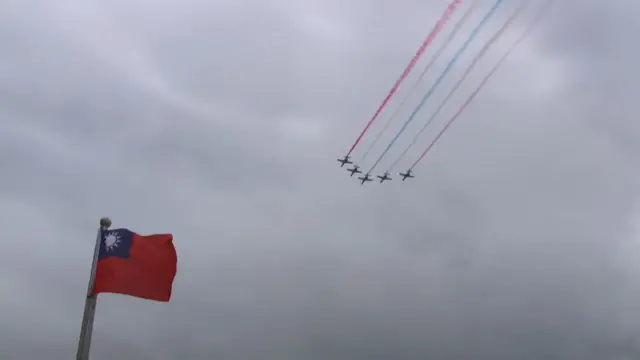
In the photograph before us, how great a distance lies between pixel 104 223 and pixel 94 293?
2003 mm

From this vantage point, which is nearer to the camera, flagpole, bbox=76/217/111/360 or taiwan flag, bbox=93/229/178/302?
flagpole, bbox=76/217/111/360

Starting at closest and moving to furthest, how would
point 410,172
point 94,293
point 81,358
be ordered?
point 81,358, point 94,293, point 410,172

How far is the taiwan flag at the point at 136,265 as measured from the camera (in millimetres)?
20672

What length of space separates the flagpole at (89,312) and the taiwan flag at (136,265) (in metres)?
0.16

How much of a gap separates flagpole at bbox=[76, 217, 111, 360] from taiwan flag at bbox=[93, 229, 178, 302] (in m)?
0.16

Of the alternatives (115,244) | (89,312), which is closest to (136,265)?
(115,244)

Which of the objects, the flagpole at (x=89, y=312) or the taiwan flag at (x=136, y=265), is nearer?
the flagpole at (x=89, y=312)

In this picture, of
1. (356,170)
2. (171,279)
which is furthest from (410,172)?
(171,279)

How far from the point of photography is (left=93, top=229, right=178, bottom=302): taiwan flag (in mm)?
20672

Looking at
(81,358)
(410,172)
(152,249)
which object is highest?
Result: (410,172)

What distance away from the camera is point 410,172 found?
66.9 meters

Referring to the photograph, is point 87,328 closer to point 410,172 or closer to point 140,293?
point 140,293

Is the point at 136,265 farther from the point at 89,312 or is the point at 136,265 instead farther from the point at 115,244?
the point at 89,312

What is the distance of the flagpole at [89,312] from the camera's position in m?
18.5
